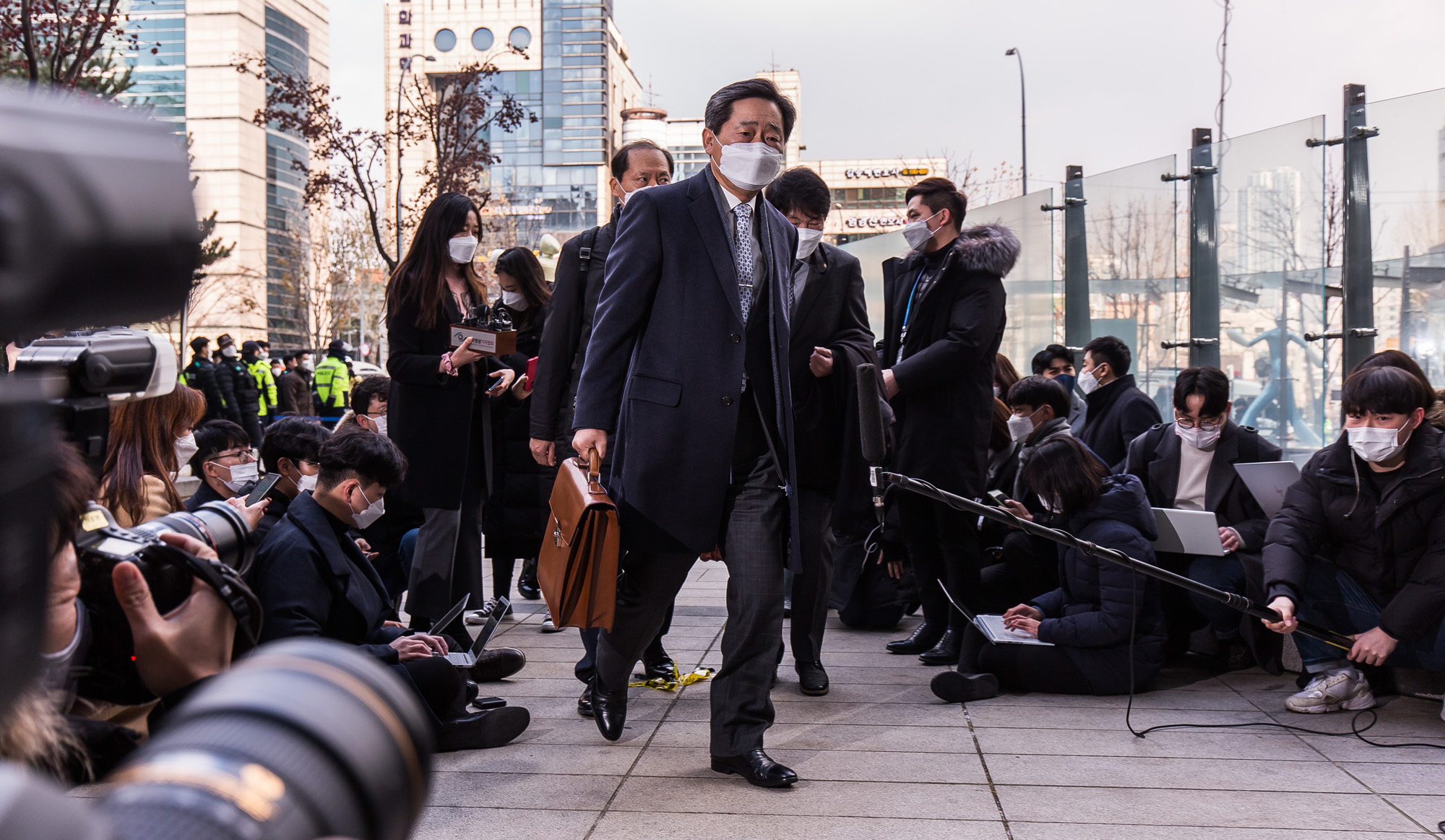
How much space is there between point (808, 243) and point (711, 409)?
1418 mm

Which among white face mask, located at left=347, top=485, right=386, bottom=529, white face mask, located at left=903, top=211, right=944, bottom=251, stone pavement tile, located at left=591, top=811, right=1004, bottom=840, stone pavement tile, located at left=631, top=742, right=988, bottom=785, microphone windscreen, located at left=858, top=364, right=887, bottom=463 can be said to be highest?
white face mask, located at left=903, top=211, right=944, bottom=251

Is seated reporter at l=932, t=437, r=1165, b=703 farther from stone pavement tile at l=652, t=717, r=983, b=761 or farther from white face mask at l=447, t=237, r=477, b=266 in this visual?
white face mask at l=447, t=237, r=477, b=266

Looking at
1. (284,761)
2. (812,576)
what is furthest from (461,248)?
(284,761)

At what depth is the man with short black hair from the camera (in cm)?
675

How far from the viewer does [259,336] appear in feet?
170

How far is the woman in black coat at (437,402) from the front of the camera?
5223 millimetres

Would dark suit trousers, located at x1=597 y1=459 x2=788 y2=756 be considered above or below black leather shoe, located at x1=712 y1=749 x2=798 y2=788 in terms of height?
above

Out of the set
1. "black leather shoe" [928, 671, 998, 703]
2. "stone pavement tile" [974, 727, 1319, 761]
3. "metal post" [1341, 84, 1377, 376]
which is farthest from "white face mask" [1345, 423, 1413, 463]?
"metal post" [1341, 84, 1377, 376]

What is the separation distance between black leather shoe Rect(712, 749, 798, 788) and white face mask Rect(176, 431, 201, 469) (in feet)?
7.80

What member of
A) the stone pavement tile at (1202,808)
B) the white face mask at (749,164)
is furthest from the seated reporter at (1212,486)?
the white face mask at (749,164)

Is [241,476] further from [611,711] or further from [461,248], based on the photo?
[611,711]

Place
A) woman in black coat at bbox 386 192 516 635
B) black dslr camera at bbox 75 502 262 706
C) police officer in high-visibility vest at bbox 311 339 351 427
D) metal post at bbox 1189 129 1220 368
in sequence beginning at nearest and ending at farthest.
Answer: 1. black dslr camera at bbox 75 502 262 706
2. woman in black coat at bbox 386 192 516 635
3. metal post at bbox 1189 129 1220 368
4. police officer in high-visibility vest at bbox 311 339 351 427

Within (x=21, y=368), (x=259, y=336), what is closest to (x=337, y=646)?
(x=21, y=368)

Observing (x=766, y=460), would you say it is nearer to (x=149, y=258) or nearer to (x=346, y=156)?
(x=149, y=258)
